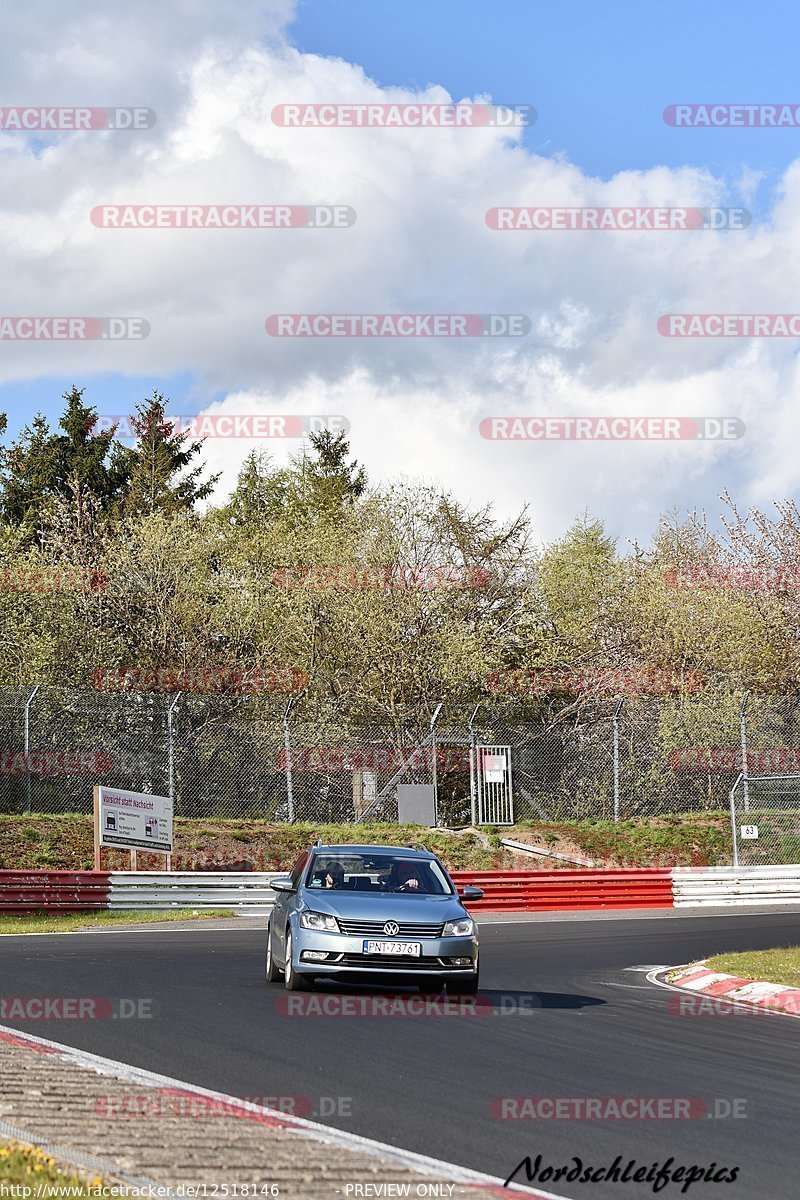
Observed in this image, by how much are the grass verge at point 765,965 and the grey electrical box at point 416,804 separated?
14.2 meters

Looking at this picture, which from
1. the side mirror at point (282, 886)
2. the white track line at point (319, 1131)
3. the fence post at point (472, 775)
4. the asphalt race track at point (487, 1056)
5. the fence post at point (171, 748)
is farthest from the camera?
the fence post at point (472, 775)

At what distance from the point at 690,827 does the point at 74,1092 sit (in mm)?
28058

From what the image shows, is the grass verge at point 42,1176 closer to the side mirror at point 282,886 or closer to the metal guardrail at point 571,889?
the side mirror at point 282,886

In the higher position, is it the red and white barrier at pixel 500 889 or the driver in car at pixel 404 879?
the driver in car at pixel 404 879

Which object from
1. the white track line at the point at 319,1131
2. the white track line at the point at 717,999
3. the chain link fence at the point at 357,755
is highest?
the chain link fence at the point at 357,755

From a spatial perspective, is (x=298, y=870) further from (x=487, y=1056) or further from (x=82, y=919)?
(x=82, y=919)

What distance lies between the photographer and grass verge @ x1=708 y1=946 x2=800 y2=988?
16.3 meters

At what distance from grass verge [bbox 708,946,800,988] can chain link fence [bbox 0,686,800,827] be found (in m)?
14.4

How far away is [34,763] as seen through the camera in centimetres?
3100

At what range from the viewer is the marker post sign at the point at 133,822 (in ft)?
90.7

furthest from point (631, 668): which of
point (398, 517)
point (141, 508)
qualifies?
point (141, 508)

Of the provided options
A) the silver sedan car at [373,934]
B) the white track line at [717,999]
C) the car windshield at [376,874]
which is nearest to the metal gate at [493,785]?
the white track line at [717,999]

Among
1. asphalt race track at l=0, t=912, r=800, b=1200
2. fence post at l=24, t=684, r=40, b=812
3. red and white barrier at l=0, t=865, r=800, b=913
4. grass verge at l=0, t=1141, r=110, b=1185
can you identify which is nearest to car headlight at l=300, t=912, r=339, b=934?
asphalt race track at l=0, t=912, r=800, b=1200

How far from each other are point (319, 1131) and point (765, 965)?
11.2m
